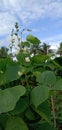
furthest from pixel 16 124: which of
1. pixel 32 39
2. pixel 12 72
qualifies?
pixel 32 39

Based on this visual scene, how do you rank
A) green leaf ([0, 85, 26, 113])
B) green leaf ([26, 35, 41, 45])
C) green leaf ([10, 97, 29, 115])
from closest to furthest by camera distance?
green leaf ([0, 85, 26, 113]), green leaf ([10, 97, 29, 115]), green leaf ([26, 35, 41, 45])

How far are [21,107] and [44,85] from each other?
0.11 metres

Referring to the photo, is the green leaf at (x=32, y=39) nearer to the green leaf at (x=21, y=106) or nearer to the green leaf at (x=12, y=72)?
the green leaf at (x=12, y=72)

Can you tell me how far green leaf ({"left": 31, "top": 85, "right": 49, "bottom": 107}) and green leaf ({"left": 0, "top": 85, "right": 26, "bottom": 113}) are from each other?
0.21 ft

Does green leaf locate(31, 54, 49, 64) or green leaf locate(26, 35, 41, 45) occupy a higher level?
green leaf locate(26, 35, 41, 45)

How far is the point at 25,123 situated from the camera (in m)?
1.18

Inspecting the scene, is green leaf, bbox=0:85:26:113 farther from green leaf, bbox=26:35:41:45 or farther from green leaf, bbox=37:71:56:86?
green leaf, bbox=26:35:41:45

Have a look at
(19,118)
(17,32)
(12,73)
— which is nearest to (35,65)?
(12,73)

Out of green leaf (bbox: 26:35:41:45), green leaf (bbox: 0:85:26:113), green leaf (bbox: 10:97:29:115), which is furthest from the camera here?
green leaf (bbox: 26:35:41:45)

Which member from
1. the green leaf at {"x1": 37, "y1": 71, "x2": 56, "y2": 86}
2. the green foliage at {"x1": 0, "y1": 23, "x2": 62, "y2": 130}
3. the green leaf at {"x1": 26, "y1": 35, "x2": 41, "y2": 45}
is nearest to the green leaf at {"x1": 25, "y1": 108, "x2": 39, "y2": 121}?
the green foliage at {"x1": 0, "y1": 23, "x2": 62, "y2": 130}

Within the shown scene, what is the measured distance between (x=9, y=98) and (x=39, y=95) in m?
0.11

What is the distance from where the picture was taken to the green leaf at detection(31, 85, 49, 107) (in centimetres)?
99

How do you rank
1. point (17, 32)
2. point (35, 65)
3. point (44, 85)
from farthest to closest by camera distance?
point (17, 32) → point (35, 65) → point (44, 85)

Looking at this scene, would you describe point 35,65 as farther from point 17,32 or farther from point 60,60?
point 17,32
